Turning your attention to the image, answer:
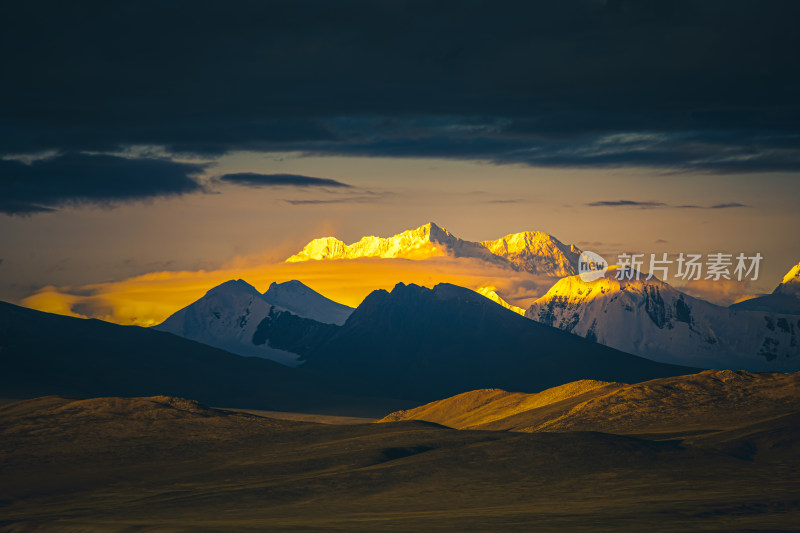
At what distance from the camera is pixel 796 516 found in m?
120

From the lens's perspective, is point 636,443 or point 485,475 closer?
point 485,475

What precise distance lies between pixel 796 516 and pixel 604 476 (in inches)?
1589

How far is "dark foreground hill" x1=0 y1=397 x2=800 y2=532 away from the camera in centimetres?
12406

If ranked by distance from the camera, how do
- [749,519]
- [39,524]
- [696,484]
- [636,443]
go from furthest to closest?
[636,443], [696,484], [39,524], [749,519]

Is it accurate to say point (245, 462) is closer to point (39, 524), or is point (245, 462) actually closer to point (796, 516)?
point (39, 524)

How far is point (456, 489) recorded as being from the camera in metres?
154

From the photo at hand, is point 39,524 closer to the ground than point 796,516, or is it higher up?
closer to the ground

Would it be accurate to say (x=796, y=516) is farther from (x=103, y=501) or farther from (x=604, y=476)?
(x=103, y=501)

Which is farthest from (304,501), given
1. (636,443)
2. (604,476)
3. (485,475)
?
(636,443)

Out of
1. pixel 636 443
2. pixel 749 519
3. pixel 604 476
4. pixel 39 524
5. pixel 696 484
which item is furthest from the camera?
pixel 636 443

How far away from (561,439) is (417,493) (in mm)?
36454

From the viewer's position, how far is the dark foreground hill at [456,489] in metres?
124

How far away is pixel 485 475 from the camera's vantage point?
536ft

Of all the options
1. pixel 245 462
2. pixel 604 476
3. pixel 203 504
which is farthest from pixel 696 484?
pixel 245 462
